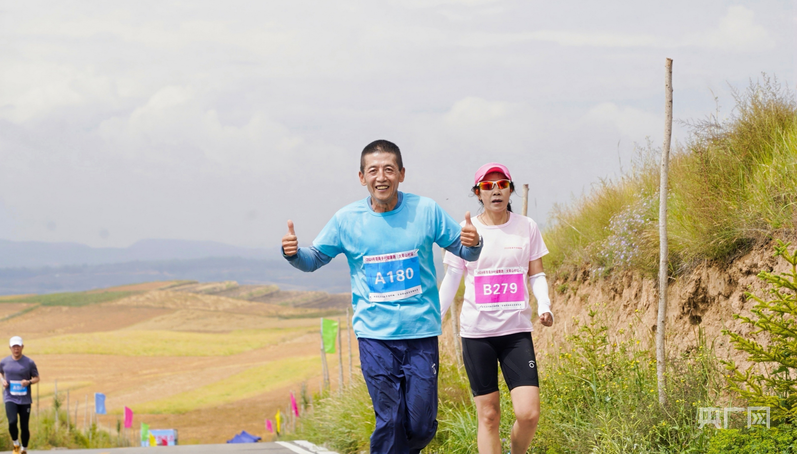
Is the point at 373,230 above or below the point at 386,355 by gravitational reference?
above

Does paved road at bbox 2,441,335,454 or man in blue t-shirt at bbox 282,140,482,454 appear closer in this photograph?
man in blue t-shirt at bbox 282,140,482,454

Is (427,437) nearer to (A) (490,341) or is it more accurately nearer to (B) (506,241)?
(A) (490,341)

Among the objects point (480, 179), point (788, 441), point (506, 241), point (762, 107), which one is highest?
point (762, 107)

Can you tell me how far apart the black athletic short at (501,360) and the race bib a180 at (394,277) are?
2.96 feet

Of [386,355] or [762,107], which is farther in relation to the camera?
[762,107]

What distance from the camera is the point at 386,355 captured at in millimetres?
4691

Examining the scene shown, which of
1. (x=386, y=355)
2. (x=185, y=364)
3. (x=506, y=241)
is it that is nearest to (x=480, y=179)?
(x=506, y=241)

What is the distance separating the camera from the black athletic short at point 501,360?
521 cm

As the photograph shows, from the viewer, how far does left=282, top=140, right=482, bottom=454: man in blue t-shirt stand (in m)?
4.70

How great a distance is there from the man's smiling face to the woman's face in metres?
0.83

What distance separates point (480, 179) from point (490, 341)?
3.78 feet

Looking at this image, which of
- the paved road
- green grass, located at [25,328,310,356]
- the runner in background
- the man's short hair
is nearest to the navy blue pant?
the man's short hair

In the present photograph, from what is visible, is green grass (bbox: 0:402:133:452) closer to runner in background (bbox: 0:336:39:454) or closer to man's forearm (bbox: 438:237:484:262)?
runner in background (bbox: 0:336:39:454)

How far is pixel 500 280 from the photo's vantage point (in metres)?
5.30
